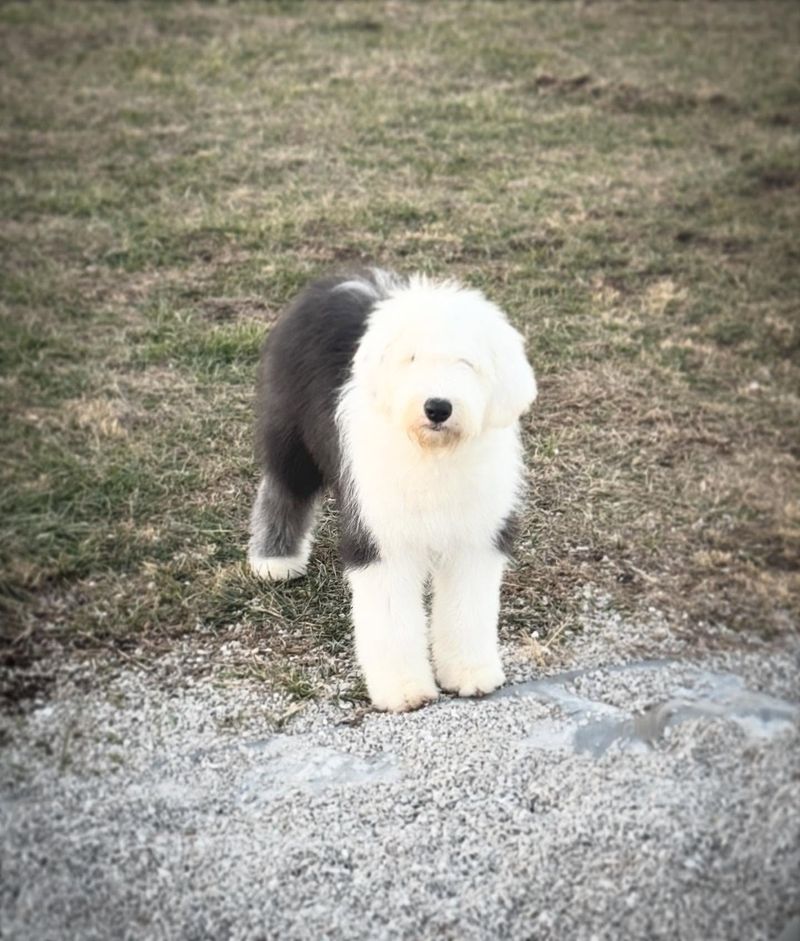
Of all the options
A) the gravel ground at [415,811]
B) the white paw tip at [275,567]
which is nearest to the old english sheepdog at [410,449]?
the gravel ground at [415,811]

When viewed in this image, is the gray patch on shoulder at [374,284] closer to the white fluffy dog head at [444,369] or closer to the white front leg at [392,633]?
the white fluffy dog head at [444,369]

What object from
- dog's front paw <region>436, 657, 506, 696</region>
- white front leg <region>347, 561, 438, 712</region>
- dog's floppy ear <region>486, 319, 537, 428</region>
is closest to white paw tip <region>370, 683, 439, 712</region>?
white front leg <region>347, 561, 438, 712</region>

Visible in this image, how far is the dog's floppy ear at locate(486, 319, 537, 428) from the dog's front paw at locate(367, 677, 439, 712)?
0.95 metres

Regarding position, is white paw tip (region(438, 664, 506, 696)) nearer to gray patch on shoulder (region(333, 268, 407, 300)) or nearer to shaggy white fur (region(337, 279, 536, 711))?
shaggy white fur (region(337, 279, 536, 711))

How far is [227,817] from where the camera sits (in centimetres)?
326

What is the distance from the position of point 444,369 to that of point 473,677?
1144 mm

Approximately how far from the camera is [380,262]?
7.14 metres

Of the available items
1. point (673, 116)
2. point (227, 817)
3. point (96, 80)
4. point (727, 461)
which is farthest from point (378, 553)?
point (96, 80)

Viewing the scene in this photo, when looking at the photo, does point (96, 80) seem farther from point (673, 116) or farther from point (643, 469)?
point (643, 469)

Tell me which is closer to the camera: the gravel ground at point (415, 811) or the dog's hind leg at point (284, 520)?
the gravel ground at point (415, 811)

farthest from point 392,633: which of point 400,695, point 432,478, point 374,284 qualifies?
point 374,284

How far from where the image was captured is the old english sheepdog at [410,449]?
3275 millimetres

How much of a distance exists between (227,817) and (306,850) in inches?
11.0

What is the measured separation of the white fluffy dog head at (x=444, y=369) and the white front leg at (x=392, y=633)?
1.76ft
